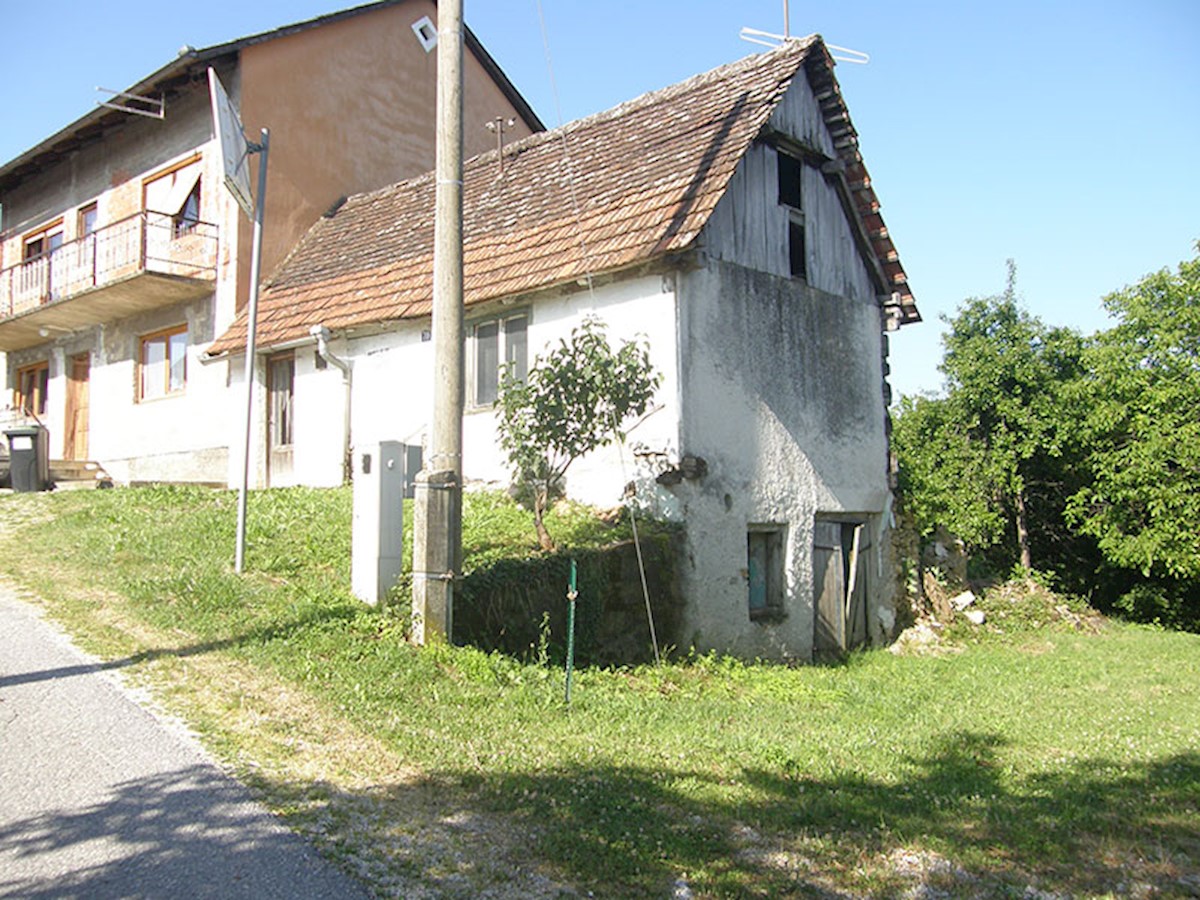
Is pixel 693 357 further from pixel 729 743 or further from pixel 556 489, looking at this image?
pixel 729 743

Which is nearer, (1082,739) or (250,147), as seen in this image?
(1082,739)

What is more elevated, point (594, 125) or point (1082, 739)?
point (594, 125)

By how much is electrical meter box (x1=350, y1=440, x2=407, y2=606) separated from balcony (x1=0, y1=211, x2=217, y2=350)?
1048cm

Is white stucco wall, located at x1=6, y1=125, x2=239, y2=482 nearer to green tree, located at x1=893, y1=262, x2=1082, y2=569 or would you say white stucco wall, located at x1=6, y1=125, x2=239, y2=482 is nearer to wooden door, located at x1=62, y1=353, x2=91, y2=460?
wooden door, located at x1=62, y1=353, x2=91, y2=460

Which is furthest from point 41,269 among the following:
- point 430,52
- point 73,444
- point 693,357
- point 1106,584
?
point 1106,584

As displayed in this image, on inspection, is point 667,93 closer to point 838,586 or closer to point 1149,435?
point 838,586

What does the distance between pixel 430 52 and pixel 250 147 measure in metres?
12.6

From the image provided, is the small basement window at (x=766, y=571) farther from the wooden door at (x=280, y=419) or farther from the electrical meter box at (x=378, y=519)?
the wooden door at (x=280, y=419)

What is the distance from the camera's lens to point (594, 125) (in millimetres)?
15297

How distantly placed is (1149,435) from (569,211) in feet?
43.4

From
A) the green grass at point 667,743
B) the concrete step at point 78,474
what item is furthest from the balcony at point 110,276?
the green grass at point 667,743

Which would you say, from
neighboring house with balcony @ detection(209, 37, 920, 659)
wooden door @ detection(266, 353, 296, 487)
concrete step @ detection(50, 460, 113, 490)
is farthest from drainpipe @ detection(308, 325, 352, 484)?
concrete step @ detection(50, 460, 113, 490)

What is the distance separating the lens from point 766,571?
12680 mm

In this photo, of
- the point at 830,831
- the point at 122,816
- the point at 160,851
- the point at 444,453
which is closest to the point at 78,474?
the point at 444,453
